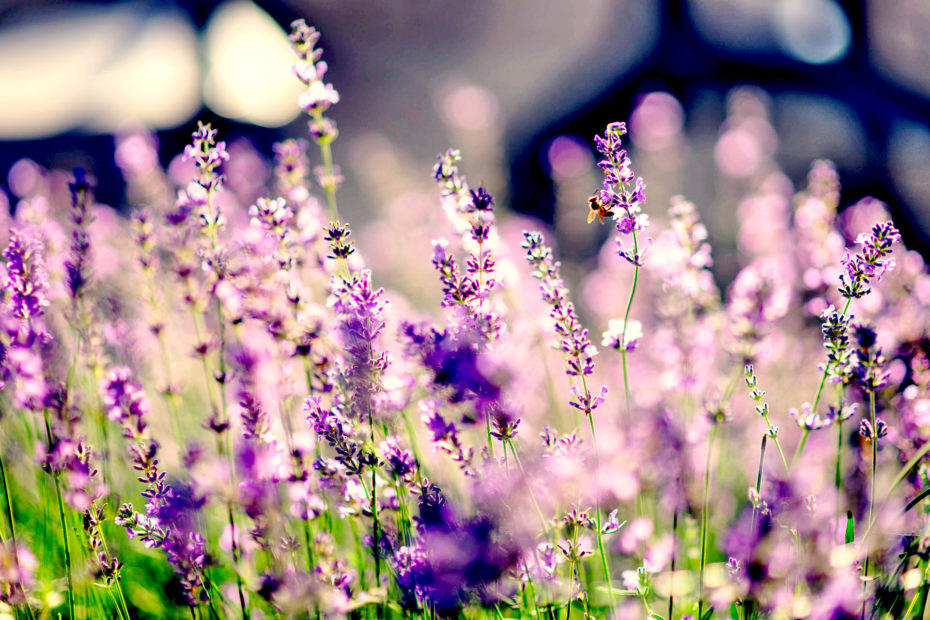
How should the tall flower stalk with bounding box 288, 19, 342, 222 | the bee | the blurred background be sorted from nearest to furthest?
the tall flower stalk with bounding box 288, 19, 342, 222, the bee, the blurred background

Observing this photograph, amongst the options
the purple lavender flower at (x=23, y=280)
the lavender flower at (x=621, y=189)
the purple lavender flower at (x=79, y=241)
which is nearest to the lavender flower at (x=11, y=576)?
the purple lavender flower at (x=23, y=280)

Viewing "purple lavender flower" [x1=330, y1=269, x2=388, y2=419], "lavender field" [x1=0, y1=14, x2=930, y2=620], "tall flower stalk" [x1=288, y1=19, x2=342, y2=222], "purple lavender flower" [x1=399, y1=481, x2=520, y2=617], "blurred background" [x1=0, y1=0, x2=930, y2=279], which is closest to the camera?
"purple lavender flower" [x1=399, y1=481, x2=520, y2=617]

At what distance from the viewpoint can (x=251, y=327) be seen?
2775 mm

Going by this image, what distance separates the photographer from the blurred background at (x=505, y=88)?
5.22m

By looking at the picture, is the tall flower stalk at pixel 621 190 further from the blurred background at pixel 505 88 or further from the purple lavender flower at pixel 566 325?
the blurred background at pixel 505 88

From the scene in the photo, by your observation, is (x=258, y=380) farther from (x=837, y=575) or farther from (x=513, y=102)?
(x=513, y=102)

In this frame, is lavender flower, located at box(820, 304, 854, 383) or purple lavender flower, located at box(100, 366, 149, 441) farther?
purple lavender flower, located at box(100, 366, 149, 441)

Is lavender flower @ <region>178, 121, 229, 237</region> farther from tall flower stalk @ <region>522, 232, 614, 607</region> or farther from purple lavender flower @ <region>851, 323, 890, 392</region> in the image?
purple lavender flower @ <region>851, 323, 890, 392</region>

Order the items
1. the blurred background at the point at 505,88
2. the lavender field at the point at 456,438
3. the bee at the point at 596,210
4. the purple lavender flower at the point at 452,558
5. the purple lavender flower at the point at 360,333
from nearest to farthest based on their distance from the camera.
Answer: the purple lavender flower at the point at 452,558 < the lavender field at the point at 456,438 < the purple lavender flower at the point at 360,333 < the bee at the point at 596,210 < the blurred background at the point at 505,88

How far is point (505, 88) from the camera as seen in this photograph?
6.54 metres

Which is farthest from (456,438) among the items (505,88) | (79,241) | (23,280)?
(505,88)

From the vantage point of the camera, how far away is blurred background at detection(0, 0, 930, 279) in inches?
206

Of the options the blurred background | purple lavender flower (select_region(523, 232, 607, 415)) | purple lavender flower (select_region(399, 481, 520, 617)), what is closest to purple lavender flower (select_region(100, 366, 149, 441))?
purple lavender flower (select_region(399, 481, 520, 617))

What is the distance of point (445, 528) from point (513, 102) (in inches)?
227
